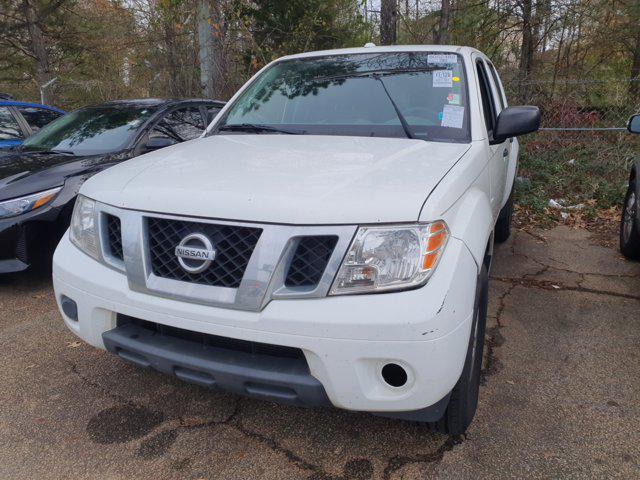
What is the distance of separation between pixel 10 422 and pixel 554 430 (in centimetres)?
254

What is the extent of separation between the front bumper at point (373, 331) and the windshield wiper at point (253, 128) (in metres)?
1.43

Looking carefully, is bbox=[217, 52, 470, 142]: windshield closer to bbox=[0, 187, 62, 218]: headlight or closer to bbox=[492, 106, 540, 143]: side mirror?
bbox=[492, 106, 540, 143]: side mirror

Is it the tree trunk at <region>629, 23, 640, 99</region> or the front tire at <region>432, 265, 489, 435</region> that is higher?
Result: the tree trunk at <region>629, 23, 640, 99</region>

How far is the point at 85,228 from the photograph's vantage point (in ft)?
7.41

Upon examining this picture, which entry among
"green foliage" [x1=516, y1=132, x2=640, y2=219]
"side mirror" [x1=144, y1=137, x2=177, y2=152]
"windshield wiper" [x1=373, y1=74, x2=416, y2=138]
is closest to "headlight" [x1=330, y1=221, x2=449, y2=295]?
"windshield wiper" [x1=373, y1=74, x2=416, y2=138]

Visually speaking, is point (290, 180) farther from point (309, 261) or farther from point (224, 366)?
point (224, 366)

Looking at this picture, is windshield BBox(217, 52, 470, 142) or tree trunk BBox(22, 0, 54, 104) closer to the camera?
windshield BBox(217, 52, 470, 142)

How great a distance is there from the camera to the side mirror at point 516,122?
9.19 feet

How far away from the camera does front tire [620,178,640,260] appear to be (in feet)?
14.5

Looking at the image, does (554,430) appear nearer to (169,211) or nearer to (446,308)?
(446,308)

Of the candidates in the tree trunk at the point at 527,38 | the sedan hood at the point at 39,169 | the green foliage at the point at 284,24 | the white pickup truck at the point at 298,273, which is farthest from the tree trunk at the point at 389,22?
the white pickup truck at the point at 298,273

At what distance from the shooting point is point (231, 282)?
71.7 inches

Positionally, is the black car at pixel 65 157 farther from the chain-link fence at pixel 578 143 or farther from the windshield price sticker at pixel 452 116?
the chain-link fence at pixel 578 143

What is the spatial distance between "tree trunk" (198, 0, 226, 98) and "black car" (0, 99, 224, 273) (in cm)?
366
